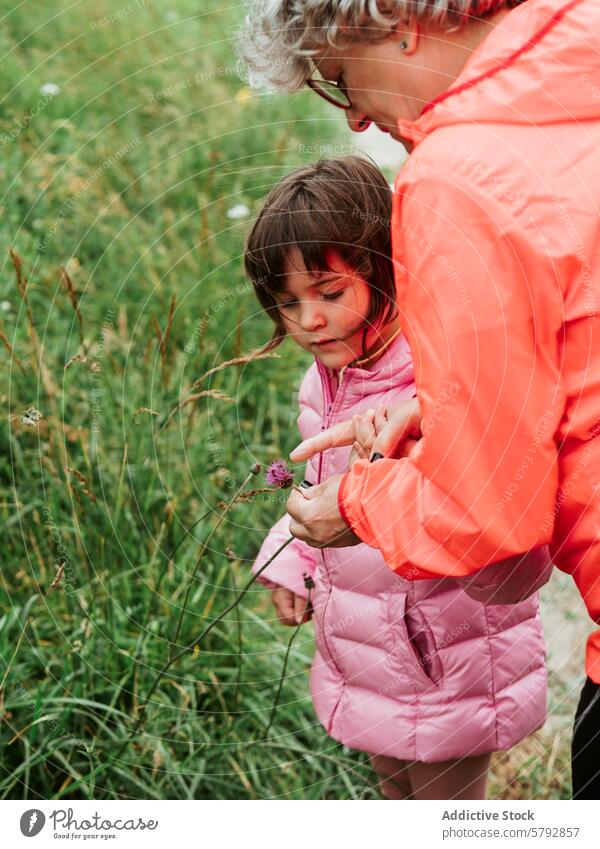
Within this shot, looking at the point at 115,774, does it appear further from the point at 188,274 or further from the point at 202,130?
the point at 202,130

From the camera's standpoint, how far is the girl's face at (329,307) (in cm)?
144

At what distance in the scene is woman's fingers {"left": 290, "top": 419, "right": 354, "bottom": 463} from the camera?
4.67 feet

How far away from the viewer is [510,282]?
1.06 m

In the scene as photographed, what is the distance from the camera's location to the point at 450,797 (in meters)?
1.70

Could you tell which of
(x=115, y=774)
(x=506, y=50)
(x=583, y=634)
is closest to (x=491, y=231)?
(x=506, y=50)

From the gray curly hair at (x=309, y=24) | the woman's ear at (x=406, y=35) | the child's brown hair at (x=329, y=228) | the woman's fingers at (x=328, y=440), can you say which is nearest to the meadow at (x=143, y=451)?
the woman's fingers at (x=328, y=440)

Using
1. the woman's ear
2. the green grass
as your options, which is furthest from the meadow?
the woman's ear

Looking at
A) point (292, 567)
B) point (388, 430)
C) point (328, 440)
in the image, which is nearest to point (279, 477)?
point (328, 440)

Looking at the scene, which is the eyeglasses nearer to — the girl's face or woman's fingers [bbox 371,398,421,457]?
the girl's face

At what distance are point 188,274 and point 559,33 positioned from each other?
1.91 meters

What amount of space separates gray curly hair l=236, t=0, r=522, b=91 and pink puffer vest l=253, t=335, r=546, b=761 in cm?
43

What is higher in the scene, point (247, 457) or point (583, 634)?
point (247, 457)

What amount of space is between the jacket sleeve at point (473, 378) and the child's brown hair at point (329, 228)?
0.30m

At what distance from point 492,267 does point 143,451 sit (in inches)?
55.4
